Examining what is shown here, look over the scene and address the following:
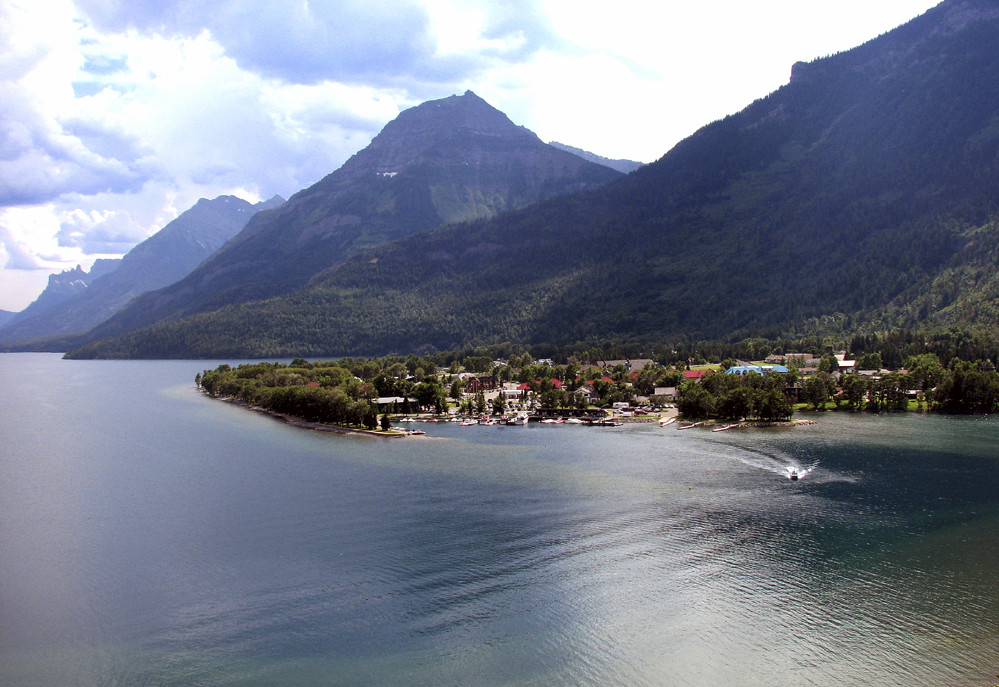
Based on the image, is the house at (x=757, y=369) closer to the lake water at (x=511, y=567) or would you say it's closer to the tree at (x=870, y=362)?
the tree at (x=870, y=362)

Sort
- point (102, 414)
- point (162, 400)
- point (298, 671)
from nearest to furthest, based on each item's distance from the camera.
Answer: point (298, 671)
point (102, 414)
point (162, 400)

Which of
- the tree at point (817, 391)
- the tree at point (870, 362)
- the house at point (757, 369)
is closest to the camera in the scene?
the tree at point (817, 391)

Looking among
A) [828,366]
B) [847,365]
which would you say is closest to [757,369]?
[828,366]

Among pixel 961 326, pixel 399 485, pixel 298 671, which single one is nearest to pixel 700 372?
pixel 961 326

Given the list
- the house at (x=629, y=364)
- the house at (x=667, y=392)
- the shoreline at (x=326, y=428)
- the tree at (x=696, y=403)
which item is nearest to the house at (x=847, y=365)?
the house at (x=667, y=392)

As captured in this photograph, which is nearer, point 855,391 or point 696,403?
point 696,403

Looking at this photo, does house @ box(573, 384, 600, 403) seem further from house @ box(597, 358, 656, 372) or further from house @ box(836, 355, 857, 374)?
house @ box(836, 355, 857, 374)

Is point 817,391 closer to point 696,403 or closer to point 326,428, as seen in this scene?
point 696,403

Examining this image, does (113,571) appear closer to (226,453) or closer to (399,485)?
(399,485)
